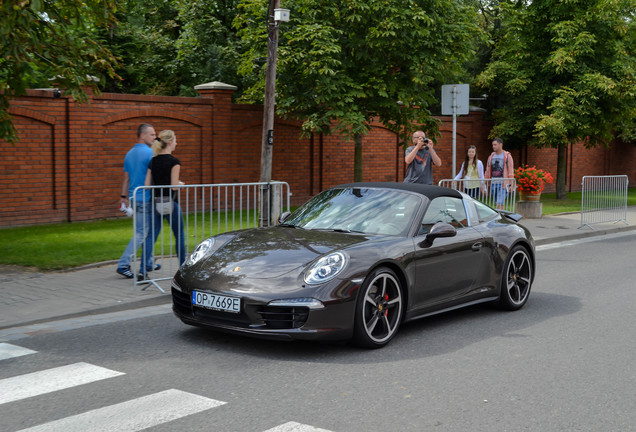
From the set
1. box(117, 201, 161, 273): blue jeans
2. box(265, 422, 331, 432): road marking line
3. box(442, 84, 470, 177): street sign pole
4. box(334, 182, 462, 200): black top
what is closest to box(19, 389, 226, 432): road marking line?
box(265, 422, 331, 432): road marking line

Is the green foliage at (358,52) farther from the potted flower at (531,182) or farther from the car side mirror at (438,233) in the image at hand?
the car side mirror at (438,233)

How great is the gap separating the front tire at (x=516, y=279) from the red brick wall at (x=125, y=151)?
9805mm

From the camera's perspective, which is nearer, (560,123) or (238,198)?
(238,198)

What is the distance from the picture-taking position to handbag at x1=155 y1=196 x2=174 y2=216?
28.1 ft

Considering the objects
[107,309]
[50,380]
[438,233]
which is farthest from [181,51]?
[50,380]

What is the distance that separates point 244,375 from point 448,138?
A: 22371 mm

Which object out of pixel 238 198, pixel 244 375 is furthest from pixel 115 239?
pixel 244 375

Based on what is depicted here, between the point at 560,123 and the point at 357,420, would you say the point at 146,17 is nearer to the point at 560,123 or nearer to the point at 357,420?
the point at 560,123

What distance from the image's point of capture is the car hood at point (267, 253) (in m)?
5.99

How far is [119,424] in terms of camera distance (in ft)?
14.1

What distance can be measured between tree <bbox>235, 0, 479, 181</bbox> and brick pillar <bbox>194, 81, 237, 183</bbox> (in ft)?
2.89

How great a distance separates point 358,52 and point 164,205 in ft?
33.3

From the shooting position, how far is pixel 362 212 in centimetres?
704

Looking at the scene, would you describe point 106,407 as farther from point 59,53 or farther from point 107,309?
point 59,53
